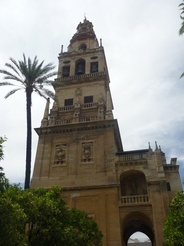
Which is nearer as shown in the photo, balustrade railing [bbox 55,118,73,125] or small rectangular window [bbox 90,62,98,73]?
balustrade railing [bbox 55,118,73,125]

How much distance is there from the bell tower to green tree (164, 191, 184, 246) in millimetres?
6679

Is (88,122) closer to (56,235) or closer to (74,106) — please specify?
(74,106)

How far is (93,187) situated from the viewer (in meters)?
21.8

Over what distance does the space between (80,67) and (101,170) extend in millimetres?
17159

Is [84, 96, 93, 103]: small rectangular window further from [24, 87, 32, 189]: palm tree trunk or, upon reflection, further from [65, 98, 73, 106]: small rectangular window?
[24, 87, 32, 189]: palm tree trunk

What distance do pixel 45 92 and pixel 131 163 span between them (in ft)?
33.5

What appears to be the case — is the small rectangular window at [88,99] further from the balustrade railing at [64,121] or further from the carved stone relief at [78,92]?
the balustrade railing at [64,121]

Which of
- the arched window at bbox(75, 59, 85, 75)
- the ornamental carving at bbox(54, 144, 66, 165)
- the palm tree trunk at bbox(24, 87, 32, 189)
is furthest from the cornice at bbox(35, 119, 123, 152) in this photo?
the arched window at bbox(75, 59, 85, 75)

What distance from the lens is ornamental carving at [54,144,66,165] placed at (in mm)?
24406

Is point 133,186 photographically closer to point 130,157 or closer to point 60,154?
point 130,157

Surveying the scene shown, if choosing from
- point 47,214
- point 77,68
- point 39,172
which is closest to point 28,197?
point 47,214

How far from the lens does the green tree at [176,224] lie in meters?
12.6

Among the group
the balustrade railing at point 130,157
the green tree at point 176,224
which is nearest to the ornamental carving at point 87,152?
the balustrade railing at point 130,157

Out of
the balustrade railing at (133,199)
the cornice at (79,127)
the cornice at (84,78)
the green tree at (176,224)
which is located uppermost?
the cornice at (84,78)
